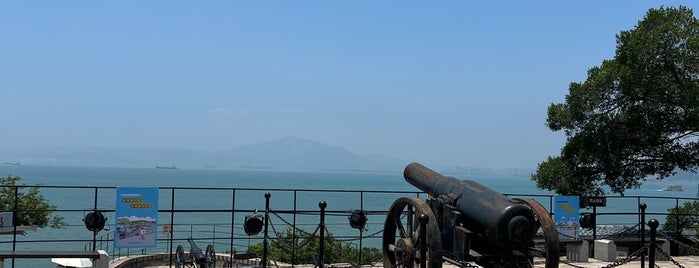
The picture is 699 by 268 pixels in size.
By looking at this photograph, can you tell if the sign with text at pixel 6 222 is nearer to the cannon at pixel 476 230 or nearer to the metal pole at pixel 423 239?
the cannon at pixel 476 230

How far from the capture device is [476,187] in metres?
9.27

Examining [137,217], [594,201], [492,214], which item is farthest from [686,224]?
[137,217]

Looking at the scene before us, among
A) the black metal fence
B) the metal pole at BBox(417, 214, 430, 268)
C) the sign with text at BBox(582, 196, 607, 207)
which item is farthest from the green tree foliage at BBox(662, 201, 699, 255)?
the metal pole at BBox(417, 214, 430, 268)

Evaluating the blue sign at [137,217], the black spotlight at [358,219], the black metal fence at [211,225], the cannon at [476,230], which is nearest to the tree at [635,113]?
the black metal fence at [211,225]

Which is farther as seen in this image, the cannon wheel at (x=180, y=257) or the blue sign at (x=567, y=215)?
the blue sign at (x=567, y=215)

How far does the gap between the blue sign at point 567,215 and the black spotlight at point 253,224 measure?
6.17m

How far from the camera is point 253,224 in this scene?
1201 centimetres

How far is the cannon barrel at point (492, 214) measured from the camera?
8.39m

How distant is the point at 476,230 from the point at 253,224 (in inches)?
174

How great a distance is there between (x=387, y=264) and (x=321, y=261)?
39.1 inches

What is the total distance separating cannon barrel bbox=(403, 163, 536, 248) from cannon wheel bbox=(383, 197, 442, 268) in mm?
366

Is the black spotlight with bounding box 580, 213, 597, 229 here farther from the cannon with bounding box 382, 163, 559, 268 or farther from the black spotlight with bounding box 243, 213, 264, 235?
the black spotlight with bounding box 243, 213, 264, 235

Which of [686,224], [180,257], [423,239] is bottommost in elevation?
[180,257]

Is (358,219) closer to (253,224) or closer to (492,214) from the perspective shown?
(253,224)
